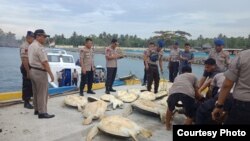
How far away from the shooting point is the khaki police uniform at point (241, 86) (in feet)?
12.7

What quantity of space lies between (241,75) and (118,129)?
220 cm

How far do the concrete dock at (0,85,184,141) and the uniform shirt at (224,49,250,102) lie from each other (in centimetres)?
208

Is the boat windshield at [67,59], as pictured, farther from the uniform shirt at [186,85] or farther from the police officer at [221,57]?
the uniform shirt at [186,85]

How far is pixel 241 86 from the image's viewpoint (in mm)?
3924

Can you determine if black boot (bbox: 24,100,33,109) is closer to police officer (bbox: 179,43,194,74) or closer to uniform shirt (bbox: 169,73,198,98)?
uniform shirt (bbox: 169,73,198,98)

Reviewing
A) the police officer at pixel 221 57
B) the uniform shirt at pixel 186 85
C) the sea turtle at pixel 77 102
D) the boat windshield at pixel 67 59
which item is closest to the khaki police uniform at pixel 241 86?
the uniform shirt at pixel 186 85

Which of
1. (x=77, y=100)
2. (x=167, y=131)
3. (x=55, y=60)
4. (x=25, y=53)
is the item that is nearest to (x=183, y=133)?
(x=167, y=131)

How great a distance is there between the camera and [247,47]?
4.12 metres

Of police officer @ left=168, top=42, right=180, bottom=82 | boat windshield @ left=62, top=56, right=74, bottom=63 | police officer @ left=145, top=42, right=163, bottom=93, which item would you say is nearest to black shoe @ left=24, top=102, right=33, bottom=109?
police officer @ left=145, top=42, right=163, bottom=93

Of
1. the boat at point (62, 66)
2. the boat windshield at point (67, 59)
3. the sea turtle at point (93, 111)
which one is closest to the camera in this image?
the sea turtle at point (93, 111)

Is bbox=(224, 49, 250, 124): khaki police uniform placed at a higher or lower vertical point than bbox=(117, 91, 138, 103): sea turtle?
higher

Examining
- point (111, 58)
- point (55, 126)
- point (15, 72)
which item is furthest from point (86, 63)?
point (15, 72)

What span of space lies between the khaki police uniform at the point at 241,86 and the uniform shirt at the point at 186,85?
2074 mm

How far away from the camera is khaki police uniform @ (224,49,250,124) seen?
152 inches
